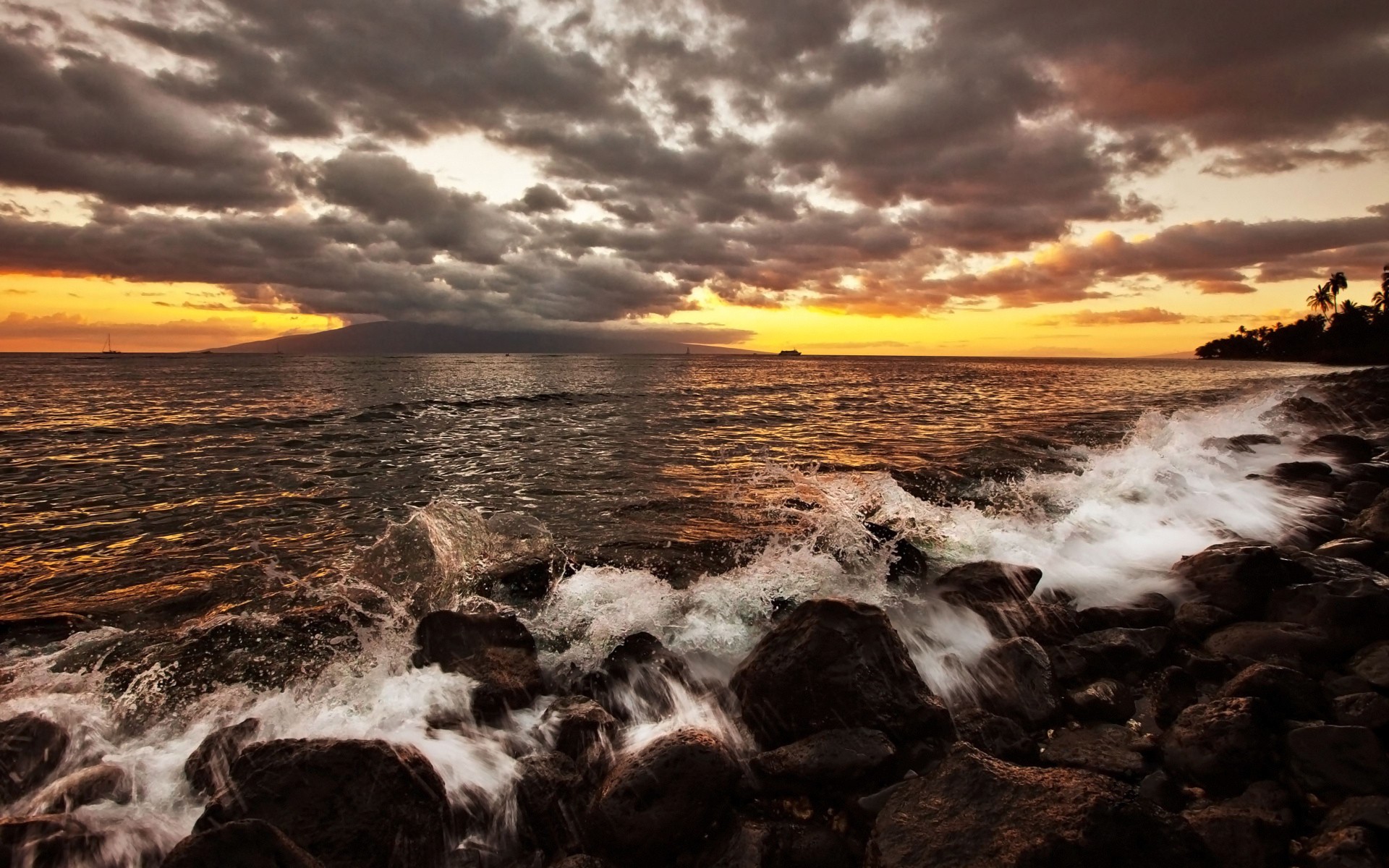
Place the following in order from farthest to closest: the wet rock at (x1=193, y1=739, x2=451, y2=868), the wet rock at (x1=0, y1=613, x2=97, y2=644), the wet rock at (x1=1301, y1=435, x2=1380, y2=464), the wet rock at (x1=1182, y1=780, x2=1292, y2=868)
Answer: the wet rock at (x1=1301, y1=435, x2=1380, y2=464) < the wet rock at (x1=0, y1=613, x2=97, y2=644) < the wet rock at (x1=193, y1=739, x2=451, y2=868) < the wet rock at (x1=1182, y1=780, x2=1292, y2=868)

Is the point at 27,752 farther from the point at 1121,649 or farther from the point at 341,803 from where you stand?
the point at 1121,649

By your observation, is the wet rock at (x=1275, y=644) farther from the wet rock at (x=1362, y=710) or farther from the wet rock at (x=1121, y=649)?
the wet rock at (x=1362, y=710)

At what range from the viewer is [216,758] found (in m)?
5.34

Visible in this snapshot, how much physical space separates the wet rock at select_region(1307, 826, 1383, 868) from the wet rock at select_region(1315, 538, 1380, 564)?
23.8 feet

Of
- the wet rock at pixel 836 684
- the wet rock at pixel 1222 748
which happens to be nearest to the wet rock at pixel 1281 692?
the wet rock at pixel 1222 748

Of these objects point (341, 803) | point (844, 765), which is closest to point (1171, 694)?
point (844, 765)

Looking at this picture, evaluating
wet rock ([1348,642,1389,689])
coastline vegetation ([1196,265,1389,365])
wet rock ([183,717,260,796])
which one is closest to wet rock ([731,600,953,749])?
wet rock ([1348,642,1389,689])

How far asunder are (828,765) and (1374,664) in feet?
19.5

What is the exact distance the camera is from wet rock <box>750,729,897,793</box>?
5004 mm

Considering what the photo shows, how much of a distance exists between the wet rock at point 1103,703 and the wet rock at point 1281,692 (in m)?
0.77

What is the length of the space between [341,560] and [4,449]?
2319 centimetres

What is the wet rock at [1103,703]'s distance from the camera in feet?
19.7

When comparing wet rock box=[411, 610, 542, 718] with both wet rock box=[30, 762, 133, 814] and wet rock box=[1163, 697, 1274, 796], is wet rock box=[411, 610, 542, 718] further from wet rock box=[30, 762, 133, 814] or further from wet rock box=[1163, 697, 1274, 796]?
wet rock box=[1163, 697, 1274, 796]

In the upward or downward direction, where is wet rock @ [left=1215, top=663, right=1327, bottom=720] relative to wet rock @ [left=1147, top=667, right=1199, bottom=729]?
upward
